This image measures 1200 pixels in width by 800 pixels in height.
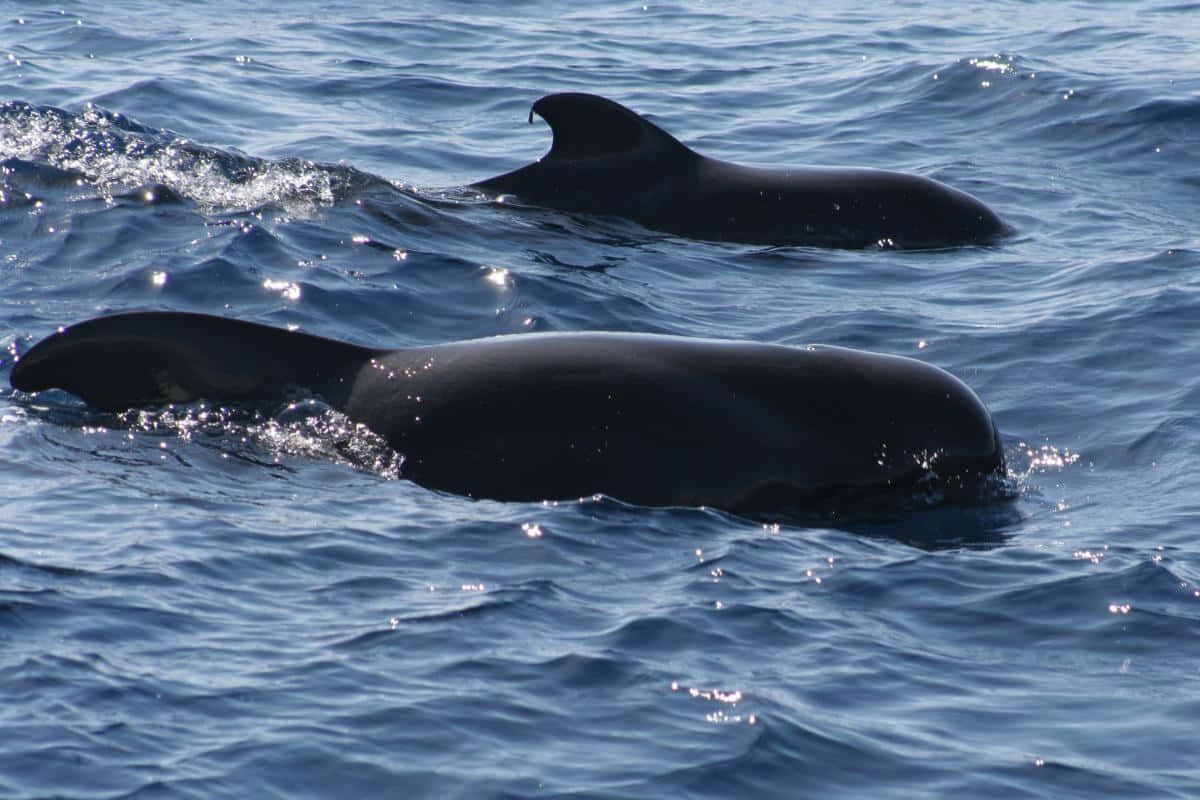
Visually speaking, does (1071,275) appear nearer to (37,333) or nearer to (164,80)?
(37,333)

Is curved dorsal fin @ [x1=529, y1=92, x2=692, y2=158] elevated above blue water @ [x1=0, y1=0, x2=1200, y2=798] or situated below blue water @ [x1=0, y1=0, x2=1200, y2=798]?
above

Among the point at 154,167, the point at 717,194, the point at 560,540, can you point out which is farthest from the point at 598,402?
the point at 154,167

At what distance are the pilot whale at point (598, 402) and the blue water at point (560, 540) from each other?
0.20 m

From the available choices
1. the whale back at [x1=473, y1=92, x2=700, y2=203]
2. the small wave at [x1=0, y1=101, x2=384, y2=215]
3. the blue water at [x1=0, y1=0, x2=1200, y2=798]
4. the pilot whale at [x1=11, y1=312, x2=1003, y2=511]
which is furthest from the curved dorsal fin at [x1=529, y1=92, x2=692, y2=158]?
the pilot whale at [x1=11, y1=312, x2=1003, y2=511]

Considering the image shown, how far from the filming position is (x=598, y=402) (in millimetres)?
8977

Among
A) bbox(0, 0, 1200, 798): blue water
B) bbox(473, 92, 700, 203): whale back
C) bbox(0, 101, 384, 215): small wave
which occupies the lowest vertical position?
bbox(0, 0, 1200, 798): blue water

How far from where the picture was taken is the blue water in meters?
6.50

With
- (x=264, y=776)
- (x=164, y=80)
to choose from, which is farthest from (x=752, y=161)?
(x=264, y=776)

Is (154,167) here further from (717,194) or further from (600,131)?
(717,194)

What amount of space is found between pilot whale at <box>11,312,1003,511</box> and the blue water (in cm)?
20

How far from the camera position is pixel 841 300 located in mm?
13523

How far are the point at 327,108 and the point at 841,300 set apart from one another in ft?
29.8

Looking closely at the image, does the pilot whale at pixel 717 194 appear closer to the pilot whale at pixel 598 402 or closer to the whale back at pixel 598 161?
the whale back at pixel 598 161

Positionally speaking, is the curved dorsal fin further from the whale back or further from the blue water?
the blue water
